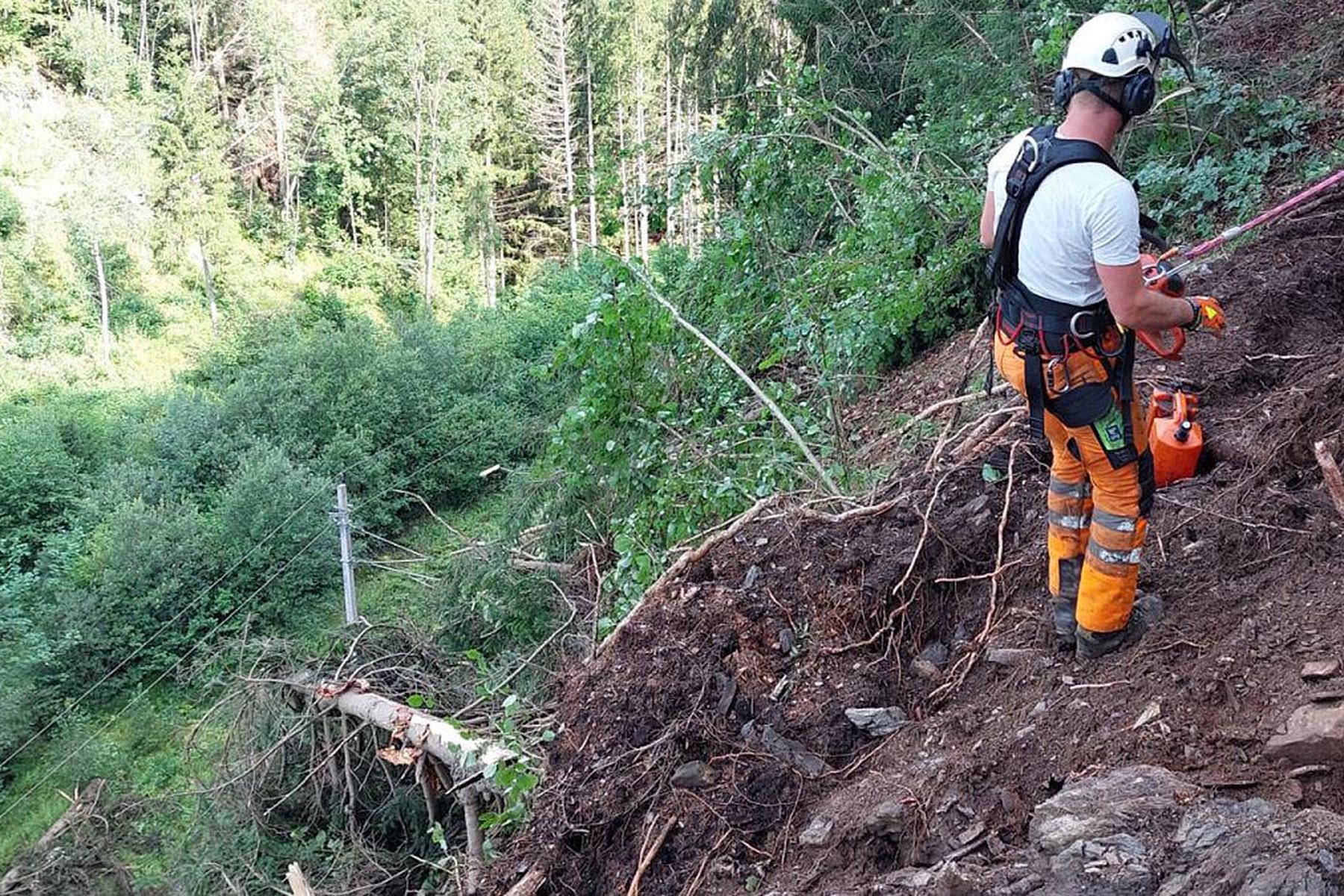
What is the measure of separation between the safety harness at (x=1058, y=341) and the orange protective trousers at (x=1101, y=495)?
0.05 ft

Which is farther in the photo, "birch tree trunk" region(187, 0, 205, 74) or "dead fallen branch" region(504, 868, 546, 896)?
"birch tree trunk" region(187, 0, 205, 74)

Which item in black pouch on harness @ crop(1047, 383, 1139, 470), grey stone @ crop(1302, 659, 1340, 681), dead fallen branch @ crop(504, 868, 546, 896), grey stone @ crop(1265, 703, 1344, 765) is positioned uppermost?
black pouch on harness @ crop(1047, 383, 1139, 470)

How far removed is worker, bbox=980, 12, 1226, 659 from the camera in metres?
2.64

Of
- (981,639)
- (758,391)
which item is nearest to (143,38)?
(758,391)

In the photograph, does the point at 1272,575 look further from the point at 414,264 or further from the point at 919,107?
the point at 414,264

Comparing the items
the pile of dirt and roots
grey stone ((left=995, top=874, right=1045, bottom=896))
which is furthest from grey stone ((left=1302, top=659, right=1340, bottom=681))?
grey stone ((left=995, top=874, right=1045, bottom=896))

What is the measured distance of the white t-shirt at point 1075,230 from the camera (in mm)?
2617

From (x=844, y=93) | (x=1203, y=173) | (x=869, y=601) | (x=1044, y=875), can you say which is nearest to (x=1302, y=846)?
(x=1044, y=875)

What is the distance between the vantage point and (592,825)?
367 centimetres

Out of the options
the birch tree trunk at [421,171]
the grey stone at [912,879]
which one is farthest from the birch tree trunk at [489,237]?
the grey stone at [912,879]

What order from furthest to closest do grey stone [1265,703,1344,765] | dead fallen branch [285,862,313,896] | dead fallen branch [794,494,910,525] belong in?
dead fallen branch [285,862,313,896] → dead fallen branch [794,494,910,525] → grey stone [1265,703,1344,765]

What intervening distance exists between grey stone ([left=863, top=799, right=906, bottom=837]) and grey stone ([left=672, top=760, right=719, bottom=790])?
77 centimetres

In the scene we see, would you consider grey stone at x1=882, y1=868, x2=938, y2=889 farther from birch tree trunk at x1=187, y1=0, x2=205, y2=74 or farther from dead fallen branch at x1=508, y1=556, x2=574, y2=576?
birch tree trunk at x1=187, y1=0, x2=205, y2=74

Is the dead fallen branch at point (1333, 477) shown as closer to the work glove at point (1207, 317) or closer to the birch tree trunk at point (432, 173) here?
the work glove at point (1207, 317)
